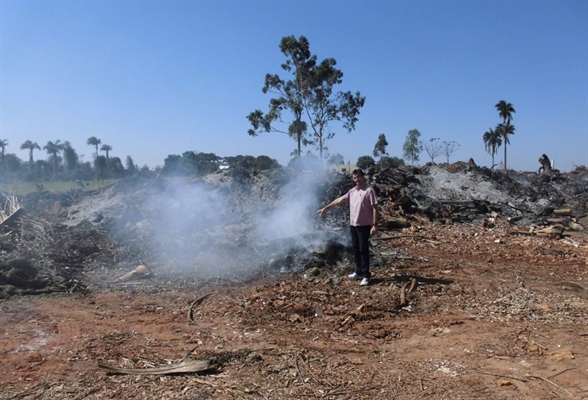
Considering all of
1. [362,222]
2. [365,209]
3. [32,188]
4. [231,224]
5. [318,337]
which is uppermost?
[32,188]

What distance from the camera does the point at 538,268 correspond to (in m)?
6.64

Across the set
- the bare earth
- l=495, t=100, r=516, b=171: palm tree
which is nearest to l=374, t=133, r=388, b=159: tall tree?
l=495, t=100, r=516, b=171: palm tree

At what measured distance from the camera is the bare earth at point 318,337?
9.89ft

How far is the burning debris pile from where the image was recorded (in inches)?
252

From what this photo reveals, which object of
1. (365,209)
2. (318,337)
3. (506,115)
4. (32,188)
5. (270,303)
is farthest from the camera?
(506,115)

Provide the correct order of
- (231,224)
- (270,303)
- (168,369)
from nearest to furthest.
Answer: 1. (168,369)
2. (270,303)
3. (231,224)

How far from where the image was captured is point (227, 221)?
29.0ft

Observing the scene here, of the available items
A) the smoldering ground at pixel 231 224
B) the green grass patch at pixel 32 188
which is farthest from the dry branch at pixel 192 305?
the green grass patch at pixel 32 188

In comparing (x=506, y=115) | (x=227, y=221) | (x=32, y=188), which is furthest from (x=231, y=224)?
(x=506, y=115)

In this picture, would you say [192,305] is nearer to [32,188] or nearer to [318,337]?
[318,337]

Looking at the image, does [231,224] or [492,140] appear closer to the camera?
[231,224]

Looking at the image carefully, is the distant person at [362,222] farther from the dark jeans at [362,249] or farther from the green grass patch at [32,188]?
the green grass patch at [32,188]

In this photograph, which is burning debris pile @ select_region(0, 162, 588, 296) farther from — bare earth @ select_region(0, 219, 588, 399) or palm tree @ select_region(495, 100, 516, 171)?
palm tree @ select_region(495, 100, 516, 171)

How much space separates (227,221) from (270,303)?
165 inches
